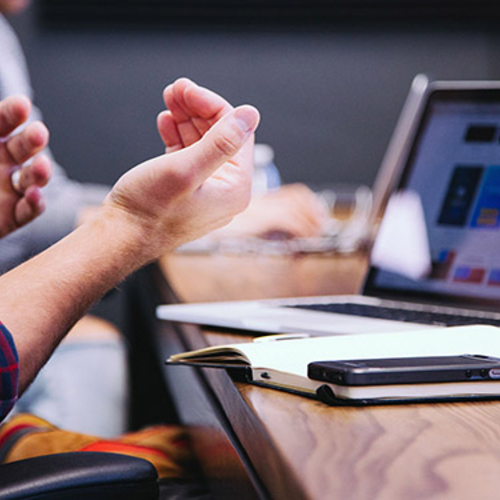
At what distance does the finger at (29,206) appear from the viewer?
42.1 inches

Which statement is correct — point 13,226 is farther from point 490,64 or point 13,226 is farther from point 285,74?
point 490,64

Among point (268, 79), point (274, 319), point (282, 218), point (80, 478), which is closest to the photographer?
point (80, 478)

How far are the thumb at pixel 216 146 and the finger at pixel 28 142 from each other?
411mm

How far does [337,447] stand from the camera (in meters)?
0.44

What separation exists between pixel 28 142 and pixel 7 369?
512 millimetres

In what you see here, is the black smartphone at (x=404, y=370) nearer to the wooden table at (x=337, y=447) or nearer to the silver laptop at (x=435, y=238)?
the wooden table at (x=337, y=447)

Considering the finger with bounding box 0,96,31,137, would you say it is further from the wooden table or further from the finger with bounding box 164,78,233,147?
the wooden table

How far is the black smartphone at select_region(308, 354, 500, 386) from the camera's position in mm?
521

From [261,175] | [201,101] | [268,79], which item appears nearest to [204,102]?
[201,101]

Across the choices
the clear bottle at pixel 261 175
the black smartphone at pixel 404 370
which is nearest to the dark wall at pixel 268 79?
the clear bottle at pixel 261 175

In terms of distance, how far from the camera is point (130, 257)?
2.49ft

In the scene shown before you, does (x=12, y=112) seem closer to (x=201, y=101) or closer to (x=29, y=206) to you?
(x=29, y=206)

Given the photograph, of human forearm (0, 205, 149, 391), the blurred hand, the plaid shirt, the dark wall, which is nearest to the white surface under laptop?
human forearm (0, 205, 149, 391)

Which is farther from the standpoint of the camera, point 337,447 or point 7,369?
point 7,369
